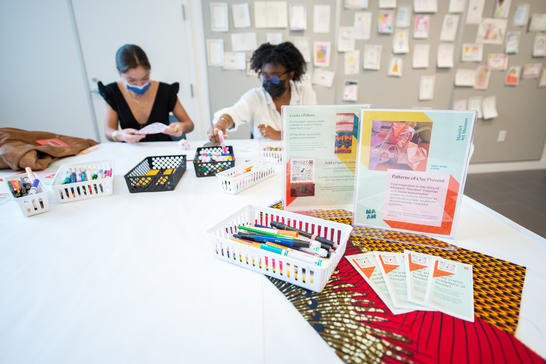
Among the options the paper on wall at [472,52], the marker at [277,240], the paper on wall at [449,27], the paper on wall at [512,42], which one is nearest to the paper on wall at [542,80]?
the paper on wall at [512,42]

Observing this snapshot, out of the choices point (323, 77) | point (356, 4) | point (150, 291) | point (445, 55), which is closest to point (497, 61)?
point (445, 55)

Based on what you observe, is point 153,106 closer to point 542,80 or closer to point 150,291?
point 150,291

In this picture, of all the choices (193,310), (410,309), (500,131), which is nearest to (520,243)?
(410,309)

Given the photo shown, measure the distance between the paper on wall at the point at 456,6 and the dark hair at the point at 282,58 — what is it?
6.25 ft

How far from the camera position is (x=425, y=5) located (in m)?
2.53

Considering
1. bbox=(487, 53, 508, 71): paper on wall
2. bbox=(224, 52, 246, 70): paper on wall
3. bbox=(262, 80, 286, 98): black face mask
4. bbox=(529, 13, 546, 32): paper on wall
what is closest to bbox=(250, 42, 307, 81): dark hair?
bbox=(262, 80, 286, 98): black face mask

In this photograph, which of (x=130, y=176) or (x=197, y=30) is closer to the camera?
(x=130, y=176)

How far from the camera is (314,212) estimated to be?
799mm

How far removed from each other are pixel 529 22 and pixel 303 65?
105 inches

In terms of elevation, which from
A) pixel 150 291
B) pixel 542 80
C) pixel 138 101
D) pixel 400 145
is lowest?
pixel 150 291

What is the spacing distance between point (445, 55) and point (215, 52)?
2.27 meters

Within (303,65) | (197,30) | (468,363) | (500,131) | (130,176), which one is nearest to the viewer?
(468,363)

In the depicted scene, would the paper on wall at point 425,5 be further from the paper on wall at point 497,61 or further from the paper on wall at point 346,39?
the paper on wall at point 497,61

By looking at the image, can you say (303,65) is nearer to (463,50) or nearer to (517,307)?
(517,307)
